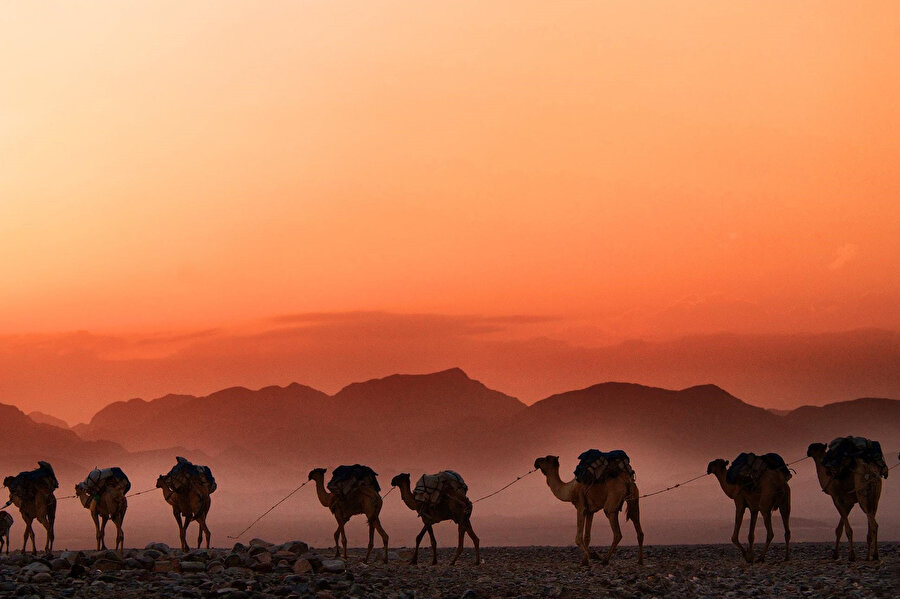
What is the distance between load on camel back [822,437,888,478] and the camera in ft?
114

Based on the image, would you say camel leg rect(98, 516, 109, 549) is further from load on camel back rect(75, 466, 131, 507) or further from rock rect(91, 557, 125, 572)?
rock rect(91, 557, 125, 572)

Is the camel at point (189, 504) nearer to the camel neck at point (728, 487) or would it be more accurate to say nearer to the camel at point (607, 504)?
the camel at point (607, 504)

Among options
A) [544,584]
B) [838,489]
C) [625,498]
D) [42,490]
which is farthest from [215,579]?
[838,489]

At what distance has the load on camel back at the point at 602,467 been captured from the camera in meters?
33.3

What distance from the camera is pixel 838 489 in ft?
116

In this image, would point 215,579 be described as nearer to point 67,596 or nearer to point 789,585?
point 67,596

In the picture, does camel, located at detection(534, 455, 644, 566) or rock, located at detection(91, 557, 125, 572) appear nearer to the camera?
rock, located at detection(91, 557, 125, 572)

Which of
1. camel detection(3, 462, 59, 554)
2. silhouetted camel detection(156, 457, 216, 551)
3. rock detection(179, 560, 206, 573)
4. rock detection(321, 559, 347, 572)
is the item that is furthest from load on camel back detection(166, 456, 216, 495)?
rock detection(179, 560, 206, 573)

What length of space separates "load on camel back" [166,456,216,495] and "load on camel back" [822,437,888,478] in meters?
19.8

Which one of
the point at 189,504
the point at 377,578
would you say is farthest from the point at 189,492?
the point at 377,578

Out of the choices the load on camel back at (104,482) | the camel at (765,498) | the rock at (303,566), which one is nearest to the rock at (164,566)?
the rock at (303,566)

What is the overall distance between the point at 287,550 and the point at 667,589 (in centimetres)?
1009

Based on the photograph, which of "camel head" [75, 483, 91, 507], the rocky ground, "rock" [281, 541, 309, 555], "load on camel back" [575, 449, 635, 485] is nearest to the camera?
the rocky ground

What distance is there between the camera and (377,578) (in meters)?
27.5
